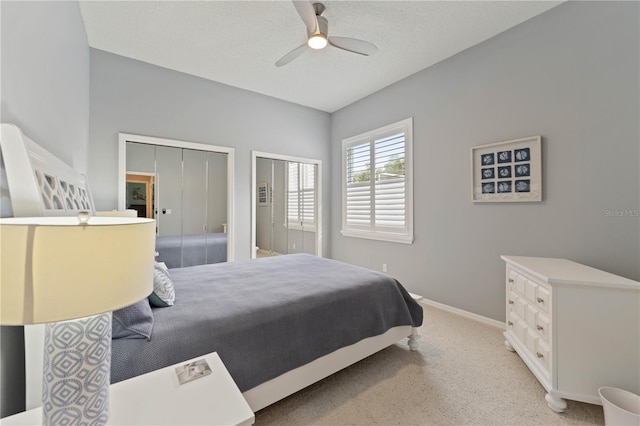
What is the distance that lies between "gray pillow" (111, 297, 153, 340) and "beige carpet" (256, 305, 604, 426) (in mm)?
855

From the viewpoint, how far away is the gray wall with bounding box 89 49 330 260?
120 inches

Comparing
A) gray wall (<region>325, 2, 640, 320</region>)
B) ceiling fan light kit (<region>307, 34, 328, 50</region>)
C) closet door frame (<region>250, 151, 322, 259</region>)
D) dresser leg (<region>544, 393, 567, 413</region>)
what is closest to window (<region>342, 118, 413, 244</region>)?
gray wall (<region>325, 2, 640, 320</region>)

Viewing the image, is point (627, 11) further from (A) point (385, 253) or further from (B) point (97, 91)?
(B) point (97, 91)

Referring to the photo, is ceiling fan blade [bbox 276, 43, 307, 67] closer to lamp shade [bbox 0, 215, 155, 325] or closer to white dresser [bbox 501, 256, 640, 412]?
lamp shade [bbox 0, 215, 155, 325]

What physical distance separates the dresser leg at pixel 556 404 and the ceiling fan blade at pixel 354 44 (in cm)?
285

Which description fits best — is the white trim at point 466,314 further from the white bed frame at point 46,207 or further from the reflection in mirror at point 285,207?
the reflection in mirror at point 285,207

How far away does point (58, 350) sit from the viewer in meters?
0.72

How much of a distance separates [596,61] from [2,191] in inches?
144

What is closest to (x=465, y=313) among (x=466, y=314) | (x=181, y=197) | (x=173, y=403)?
(x=466, y=314)

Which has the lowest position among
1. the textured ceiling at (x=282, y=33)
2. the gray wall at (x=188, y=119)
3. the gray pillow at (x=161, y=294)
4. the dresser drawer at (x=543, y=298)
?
the dresser drawer at (x=543, y=298)

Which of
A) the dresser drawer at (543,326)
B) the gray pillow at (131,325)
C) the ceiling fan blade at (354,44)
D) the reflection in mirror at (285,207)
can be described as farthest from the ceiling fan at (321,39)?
the dresser drawer at (543,326)

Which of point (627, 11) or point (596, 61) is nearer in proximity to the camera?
point (627, 11)

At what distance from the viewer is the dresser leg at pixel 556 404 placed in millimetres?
1630

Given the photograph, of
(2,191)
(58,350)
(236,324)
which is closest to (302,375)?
(236,324)
